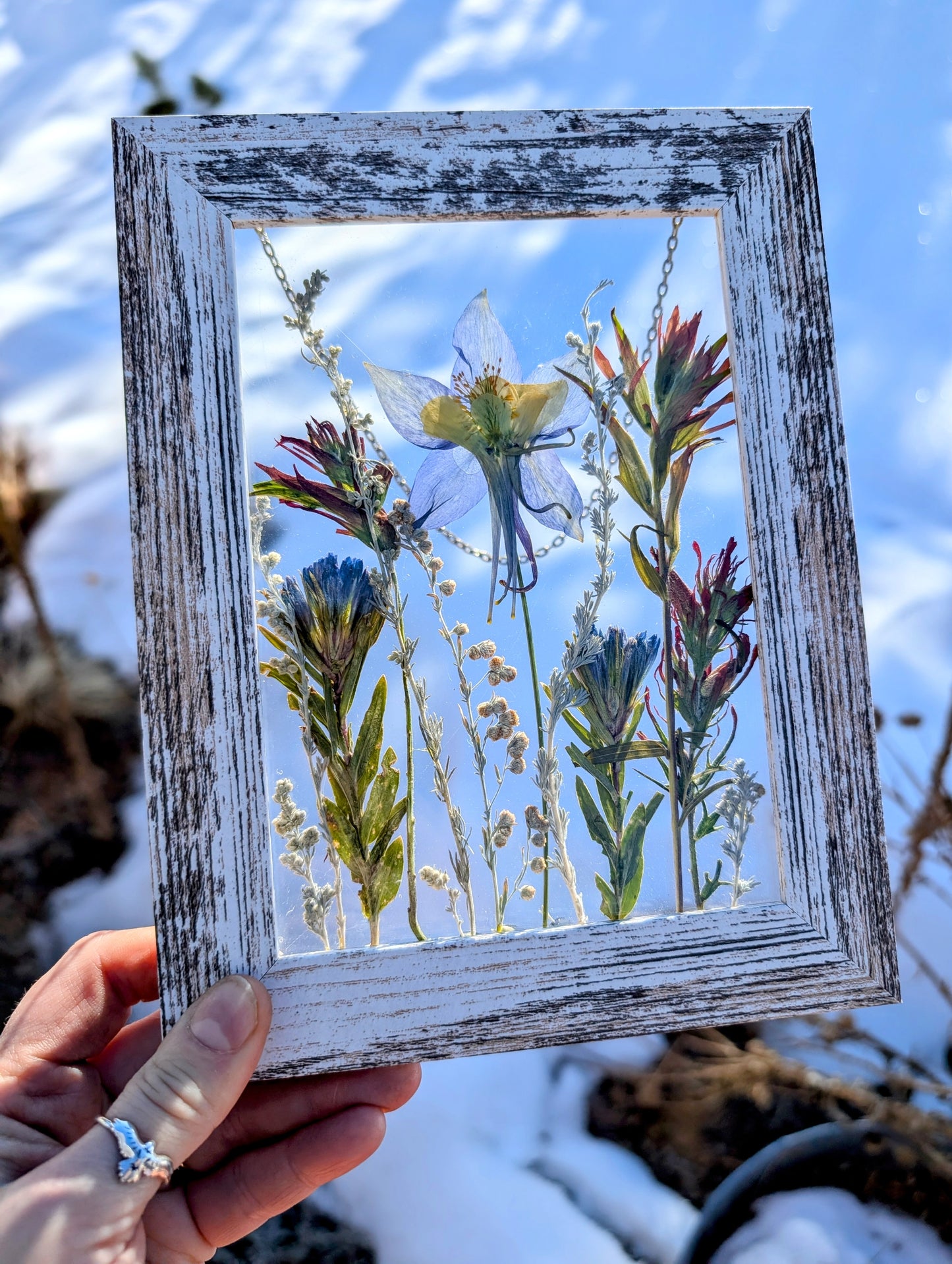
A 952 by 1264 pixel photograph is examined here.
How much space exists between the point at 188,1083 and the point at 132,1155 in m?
0.04

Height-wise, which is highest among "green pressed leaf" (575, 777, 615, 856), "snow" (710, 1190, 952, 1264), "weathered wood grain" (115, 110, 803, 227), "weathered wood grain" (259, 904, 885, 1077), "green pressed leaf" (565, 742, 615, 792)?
"weathered wood grain" (115, 110, 803, 227)

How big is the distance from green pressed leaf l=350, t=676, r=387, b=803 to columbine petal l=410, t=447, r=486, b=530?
84 mm

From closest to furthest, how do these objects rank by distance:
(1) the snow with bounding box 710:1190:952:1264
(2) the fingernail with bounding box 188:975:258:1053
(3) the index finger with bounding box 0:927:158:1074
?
(2) the fingernail with bounding box 188:975:258:1053
(3) the index finger with bounding box 0:927:158:1074
(1) the snow with bounding box 710:1190:952:1264

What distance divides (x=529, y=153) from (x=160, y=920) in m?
Result: 0.39

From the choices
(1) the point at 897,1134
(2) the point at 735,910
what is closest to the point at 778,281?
(2) the point at 735,910

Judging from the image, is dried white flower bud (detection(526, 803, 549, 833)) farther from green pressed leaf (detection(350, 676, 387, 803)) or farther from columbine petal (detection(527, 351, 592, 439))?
columbine petal (detection(527, 351, 592, 439))

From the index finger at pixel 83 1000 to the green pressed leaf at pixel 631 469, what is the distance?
0.41m

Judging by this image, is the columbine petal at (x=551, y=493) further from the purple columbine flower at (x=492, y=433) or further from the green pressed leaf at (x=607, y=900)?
the green pressed leaf at (x=607, y=900)

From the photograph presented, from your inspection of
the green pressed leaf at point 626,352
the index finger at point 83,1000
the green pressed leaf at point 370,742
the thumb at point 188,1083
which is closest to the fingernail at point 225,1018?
the thumb at point 188,1083

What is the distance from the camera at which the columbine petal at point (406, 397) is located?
0.44 meters

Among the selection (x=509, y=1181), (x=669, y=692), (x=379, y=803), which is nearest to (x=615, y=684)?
(x=669, y=692)

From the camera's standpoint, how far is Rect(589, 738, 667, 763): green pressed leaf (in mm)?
448

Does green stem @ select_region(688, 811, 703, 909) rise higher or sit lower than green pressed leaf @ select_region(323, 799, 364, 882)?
lower

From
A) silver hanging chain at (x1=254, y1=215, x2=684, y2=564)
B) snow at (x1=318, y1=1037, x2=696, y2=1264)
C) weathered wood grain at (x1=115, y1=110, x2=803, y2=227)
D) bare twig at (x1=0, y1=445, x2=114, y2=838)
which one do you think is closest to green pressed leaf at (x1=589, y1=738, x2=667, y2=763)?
silver hanging chain at (x1=254, y1=215, x2=684, y2=564)
